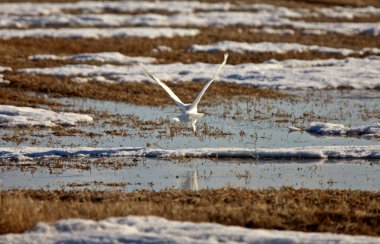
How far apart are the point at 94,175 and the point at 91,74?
15.8 metres

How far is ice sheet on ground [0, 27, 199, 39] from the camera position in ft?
144

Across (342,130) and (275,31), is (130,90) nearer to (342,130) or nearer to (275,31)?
(342,130)

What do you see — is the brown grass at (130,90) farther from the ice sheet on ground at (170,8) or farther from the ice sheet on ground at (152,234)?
the ice sheet on ground at (170,8)

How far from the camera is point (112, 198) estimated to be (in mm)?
12594

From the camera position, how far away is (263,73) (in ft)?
102

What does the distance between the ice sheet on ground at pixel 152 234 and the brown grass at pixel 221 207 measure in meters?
0.49

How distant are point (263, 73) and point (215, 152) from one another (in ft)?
48.4

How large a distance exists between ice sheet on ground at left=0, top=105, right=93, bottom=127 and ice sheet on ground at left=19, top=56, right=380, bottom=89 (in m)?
7.11

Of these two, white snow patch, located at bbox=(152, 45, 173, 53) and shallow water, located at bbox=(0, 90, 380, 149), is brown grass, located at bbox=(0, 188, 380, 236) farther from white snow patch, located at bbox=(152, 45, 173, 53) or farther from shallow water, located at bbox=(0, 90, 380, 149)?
white snow patch, located at bbox=(152, 45, 173, 53)

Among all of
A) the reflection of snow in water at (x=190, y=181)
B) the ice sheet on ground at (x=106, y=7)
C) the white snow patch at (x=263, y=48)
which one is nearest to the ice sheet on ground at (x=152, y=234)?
the reflection of snow in water at (x=190, y=181)

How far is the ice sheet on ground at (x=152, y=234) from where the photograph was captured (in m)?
9.67

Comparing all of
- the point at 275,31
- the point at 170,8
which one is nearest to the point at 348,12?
the point at 170,8

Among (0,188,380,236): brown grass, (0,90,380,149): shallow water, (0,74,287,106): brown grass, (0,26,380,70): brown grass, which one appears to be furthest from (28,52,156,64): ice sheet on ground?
(0,188,380,236): brown grass

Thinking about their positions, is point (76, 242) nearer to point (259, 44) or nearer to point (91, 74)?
point (91, 74)
